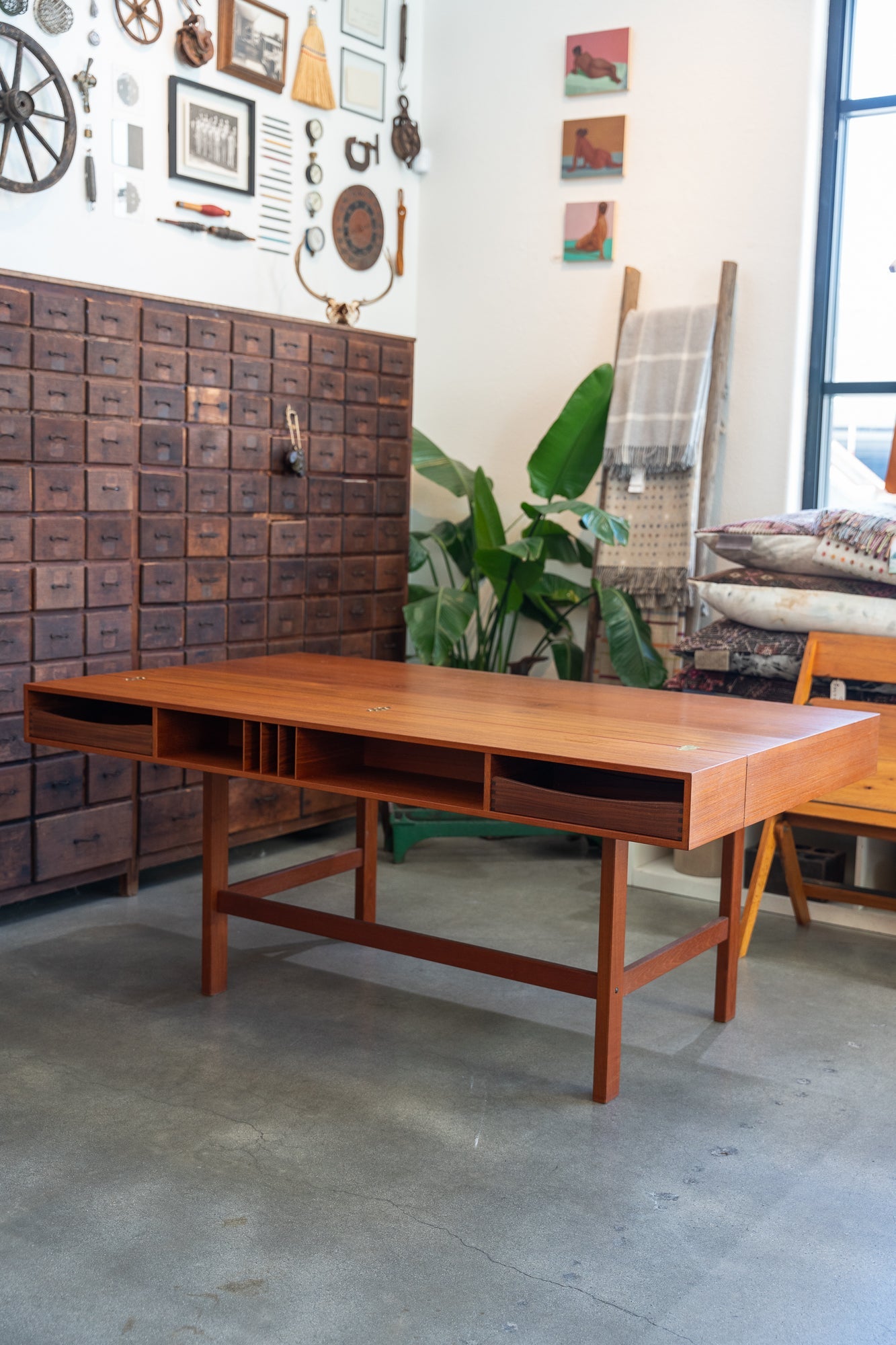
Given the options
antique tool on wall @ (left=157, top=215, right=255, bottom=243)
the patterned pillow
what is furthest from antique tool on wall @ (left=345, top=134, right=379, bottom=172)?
the patterned pillow

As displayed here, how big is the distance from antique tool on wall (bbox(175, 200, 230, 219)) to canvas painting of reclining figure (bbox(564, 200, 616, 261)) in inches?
57.1

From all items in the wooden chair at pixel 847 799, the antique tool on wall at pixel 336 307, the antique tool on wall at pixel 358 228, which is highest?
the antique tool on wall at pixel 358 228

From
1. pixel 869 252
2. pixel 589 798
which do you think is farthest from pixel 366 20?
pixel 589 798

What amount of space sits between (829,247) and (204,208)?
90.0 inches

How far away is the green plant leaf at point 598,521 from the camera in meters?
4.61

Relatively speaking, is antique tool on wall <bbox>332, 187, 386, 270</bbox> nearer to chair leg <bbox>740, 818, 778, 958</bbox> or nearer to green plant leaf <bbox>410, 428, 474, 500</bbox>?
green plant leaf <bbox>410, 428, 474, 500</bbox>

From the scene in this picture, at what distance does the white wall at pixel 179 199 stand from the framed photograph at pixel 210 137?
0.03 metres

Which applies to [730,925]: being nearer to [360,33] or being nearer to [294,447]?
[294,447]

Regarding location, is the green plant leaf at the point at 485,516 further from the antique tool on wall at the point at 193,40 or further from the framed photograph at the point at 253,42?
the antique tool on wall at the point at 193,40

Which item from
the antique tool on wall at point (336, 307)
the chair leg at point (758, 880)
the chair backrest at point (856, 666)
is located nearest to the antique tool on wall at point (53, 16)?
the antique tool on wall at point (336, 307)

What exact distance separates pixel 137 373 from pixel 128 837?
4.77ft

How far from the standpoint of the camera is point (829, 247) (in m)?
4.89

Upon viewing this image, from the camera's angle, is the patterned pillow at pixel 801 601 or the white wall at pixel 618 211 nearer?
the patterned pillow at pixel 801 601

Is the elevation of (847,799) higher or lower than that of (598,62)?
lower
